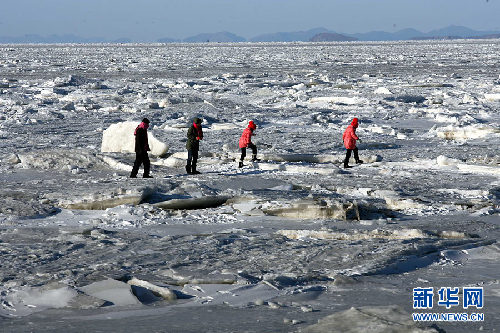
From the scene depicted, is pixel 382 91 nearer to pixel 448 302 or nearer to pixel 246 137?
pixel 246 137

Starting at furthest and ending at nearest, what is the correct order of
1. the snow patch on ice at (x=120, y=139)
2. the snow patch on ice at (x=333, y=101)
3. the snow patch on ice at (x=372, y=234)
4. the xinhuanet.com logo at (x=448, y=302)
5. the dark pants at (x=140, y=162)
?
1. the snow patch on ice at (x=333, y=101)
2. the snow patch on ice at (x=120, y=139)
3. the dark pants at (x=140, y=162)
4. the snow patch on ice at (x=372, y=234)
5. the xinhuanet.com logo at (x=448, y=302)

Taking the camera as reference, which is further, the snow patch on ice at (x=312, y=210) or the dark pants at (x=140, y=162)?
the dark pants at (x=140, y=162)

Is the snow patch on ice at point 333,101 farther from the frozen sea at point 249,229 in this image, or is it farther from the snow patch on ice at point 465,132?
the snow patch on ice at point 465,132

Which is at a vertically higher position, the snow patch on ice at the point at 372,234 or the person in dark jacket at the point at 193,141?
the person in dark jacket at the point at 193,141

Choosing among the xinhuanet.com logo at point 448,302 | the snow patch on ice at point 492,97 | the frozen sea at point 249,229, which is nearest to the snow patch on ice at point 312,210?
the frozen sea at point 249,229

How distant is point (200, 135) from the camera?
12.1 meters

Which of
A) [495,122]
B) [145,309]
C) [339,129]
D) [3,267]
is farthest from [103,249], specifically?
[495,122]

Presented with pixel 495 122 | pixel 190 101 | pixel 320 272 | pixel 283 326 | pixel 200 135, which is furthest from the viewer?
pixel 190 101

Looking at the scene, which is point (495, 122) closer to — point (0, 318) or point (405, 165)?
point (405, 165)

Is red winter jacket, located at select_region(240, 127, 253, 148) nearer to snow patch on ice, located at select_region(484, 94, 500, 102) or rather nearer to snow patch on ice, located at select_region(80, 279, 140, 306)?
snow patch on ice, located at select_region(80, 279, 140, 306)

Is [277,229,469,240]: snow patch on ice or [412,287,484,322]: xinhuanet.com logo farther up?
[412,287,484,322]: xinhuanet.com logo

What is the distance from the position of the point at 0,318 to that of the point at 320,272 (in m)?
2.83

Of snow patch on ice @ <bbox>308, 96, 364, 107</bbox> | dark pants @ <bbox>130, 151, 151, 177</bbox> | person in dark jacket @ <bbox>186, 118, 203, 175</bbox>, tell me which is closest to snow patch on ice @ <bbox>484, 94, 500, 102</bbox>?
snow patch on ice @ <bbox>308, 96, 364, 107</bbox>

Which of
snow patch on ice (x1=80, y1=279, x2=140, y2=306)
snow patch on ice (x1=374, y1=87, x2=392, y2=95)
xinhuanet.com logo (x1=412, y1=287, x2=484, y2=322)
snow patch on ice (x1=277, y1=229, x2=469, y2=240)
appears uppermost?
xinhuanet.com logo (x1=412, y1=287, x2=484, y2=322)
